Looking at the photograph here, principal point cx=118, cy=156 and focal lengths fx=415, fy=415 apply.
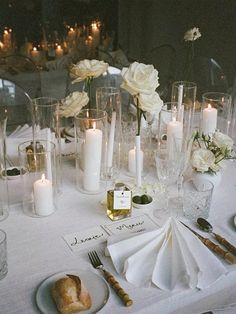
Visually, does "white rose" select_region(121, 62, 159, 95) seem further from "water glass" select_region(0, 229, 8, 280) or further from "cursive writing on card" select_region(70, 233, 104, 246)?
"water glass" select_region(0, 229, 8, 280)

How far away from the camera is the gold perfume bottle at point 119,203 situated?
1141 millimetres

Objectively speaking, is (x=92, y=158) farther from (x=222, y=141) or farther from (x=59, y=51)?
(x=59, y=51)

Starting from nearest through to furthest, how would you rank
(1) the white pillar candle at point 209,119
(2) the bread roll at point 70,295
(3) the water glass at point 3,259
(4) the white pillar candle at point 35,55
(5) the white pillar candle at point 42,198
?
(2) the bread roll at point 70,295 < (3) the water glass at point 3,259 < (5) the white pillar candle at point 42,198 < (1) the white pillar candle at point 209,119 < (4) the white pillar candle at point 35,55

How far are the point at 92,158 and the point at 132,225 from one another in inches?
10.5

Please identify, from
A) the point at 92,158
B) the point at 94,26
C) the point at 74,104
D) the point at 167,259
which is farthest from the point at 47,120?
the point at 94,26

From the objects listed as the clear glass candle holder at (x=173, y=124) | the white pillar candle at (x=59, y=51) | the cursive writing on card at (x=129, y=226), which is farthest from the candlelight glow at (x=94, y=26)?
the cursive writing on card at (x=129, y=226)

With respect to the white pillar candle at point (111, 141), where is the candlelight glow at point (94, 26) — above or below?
above

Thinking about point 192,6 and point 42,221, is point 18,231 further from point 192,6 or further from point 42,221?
point 192,6

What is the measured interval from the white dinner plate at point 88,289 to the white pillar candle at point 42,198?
0.27 metres

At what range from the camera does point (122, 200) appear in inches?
45.1

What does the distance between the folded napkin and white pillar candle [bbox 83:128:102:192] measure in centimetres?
30

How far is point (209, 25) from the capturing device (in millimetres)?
3586

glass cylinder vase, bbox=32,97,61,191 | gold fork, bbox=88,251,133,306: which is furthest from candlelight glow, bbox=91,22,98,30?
gold fork, bbox=88,251,133,306

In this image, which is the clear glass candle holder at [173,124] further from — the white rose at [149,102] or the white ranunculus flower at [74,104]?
the white ranunculus flower at [74,104]
